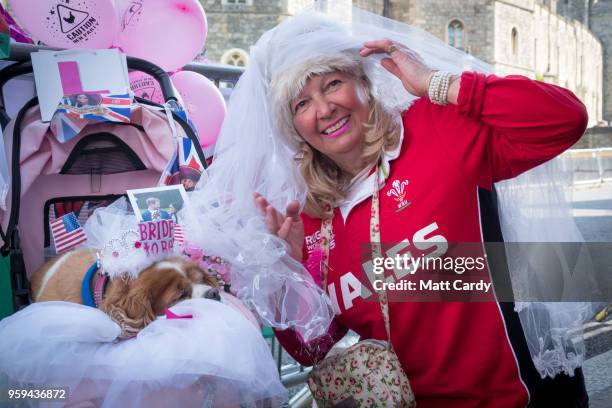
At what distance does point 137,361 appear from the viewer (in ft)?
5.27

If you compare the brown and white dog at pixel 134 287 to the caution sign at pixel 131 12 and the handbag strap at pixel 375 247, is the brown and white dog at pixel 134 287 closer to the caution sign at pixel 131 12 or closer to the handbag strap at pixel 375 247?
the handbag strap at pixel 375 247

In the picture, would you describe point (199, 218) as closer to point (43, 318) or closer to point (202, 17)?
point (43, 318)

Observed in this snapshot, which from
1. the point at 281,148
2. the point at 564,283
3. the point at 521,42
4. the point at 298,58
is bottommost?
the point at 521,42

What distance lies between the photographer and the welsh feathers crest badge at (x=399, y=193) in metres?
2.10

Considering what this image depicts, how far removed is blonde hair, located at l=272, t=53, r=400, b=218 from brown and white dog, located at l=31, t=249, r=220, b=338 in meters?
0.48

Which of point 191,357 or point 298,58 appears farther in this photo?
point 298,58

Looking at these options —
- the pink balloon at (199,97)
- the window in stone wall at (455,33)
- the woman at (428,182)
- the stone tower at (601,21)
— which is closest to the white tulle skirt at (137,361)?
the woman at (428,182)

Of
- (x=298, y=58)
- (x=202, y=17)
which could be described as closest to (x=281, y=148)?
(x=298, y=58)

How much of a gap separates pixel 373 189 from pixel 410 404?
657 mm

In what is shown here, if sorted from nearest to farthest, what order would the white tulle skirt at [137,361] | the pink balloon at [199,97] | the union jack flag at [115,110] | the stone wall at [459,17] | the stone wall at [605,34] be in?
the white tulle skirt at [137,361], the union jack flag at [115,110], the pink balloon at [199,97], the stone wall at [459,17], the stone wall at [605,34]

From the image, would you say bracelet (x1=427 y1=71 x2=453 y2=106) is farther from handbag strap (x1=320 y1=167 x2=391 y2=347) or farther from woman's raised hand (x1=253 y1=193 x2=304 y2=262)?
woman's raised hand (x1=253 y1=193 x2=304 y2=262)

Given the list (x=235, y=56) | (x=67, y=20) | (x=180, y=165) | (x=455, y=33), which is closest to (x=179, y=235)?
(x=180, y=165)

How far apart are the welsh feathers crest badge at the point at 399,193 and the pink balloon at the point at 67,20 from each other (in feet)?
5.27

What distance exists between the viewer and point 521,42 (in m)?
43.2
